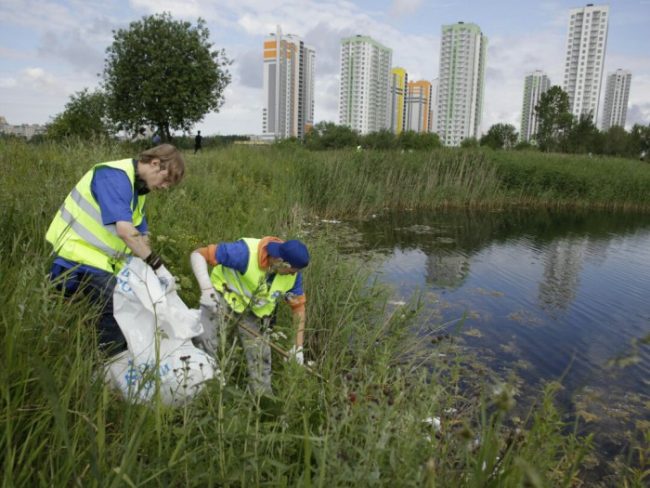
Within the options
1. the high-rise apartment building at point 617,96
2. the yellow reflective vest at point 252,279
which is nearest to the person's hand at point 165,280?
the yellow reflective vest at point 252,279

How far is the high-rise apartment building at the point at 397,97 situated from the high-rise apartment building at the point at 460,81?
40.5ft

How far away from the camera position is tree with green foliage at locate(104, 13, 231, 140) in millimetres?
20406

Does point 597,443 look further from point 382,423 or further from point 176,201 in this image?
point 176,201

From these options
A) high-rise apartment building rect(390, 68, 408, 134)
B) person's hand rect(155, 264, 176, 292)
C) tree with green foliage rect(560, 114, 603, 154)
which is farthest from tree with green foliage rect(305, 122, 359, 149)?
high-rise apartment building rect(390, 68, 408, 134)

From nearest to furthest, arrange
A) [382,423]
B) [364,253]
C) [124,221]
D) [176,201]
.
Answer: [382,423] < [124,221] < [176,201] < [364,253]

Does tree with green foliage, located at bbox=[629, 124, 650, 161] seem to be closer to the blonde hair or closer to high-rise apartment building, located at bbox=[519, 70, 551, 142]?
the blonde hair

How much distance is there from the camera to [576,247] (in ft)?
36.3

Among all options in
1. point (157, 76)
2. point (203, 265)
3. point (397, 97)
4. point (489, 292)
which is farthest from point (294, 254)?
point (397, 97)

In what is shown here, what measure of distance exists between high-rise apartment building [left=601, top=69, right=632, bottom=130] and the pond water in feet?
361

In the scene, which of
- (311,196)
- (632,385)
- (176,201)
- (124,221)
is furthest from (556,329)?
(311,196)

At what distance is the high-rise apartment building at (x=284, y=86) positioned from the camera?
267 feet

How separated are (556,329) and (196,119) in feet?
62.4

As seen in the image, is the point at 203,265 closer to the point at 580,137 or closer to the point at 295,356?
the point at 295,356

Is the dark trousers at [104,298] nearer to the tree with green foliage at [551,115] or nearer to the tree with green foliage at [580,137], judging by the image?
the tree with green foliage at [551,115]
